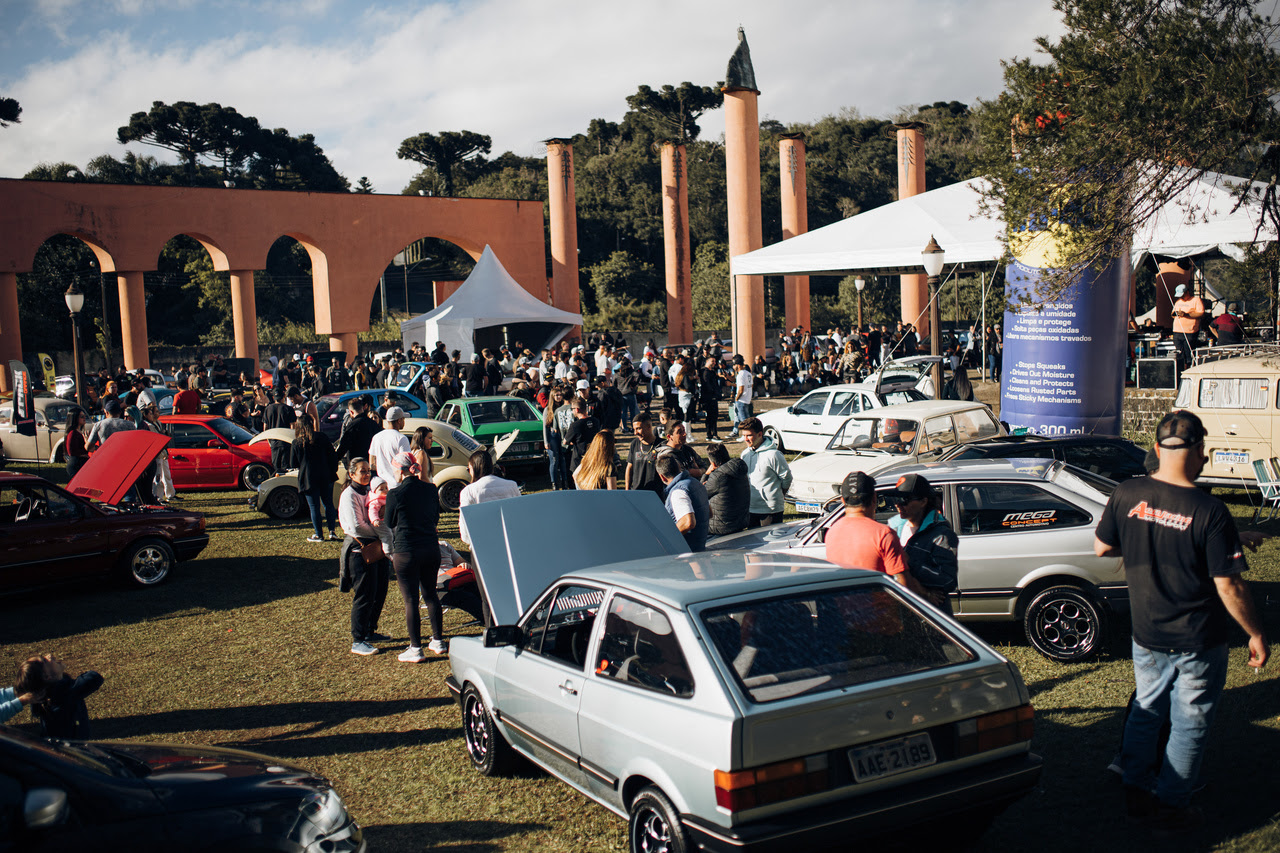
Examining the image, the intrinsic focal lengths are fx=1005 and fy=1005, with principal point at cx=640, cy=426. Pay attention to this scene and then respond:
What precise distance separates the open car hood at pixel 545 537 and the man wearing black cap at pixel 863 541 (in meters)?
1.96

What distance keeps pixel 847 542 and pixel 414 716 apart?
3.30 meters

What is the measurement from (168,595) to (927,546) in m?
8.57

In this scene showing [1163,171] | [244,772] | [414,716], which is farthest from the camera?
[1163,171]

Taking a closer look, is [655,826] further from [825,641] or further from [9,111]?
[9,111]

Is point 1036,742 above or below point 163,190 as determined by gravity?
below

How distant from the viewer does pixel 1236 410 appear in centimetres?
1273

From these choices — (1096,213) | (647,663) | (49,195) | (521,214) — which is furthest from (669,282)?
(647,663)

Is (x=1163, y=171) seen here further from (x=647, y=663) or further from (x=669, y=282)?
(x=669, y=282)

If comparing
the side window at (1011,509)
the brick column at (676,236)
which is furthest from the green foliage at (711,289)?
the side window at (1011,509)

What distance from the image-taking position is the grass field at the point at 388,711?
4.95 m

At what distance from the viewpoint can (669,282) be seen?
1601 inches

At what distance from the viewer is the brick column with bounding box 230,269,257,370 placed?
34.5 m

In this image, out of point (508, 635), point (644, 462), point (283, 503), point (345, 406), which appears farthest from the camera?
point (345, 406)

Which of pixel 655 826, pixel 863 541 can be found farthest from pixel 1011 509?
pixel 655 826
